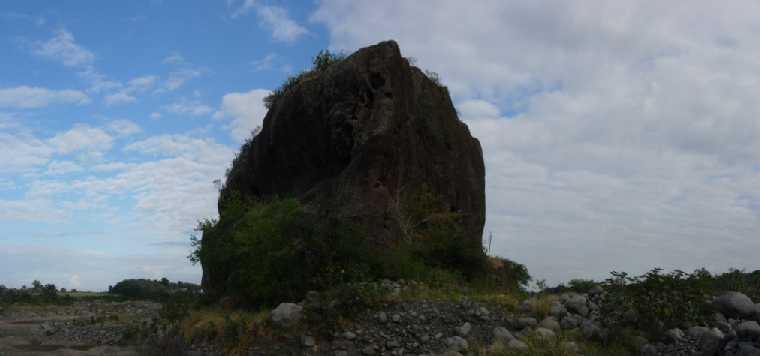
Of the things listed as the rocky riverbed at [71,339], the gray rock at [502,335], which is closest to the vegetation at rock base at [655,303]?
the gray rock at [502,335]

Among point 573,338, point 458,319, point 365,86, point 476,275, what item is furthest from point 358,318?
point 365,86

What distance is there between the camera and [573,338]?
40.9 ft

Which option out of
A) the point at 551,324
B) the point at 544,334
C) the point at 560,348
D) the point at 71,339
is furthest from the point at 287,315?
the point at 71,339

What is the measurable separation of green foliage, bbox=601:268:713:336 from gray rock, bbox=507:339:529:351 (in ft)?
6.83

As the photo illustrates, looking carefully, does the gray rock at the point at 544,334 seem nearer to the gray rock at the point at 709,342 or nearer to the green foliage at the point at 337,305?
the gray rock at the point at 709,342

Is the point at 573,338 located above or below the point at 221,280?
below

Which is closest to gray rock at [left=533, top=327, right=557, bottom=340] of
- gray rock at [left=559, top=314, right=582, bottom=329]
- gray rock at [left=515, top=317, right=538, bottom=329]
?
gray rock at [left=515, top=317, right=538, bottom=329]

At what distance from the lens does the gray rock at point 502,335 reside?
1249 cm

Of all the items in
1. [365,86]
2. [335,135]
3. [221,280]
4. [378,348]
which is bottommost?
[378,348]

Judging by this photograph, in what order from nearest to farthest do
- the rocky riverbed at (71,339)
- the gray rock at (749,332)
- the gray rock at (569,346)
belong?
the gray rock at (749,332) → the gray rock at (569,346) → the rocky riverbed at (71,339)

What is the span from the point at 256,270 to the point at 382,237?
12.4 ft

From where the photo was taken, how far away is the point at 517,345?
11758 millimetres

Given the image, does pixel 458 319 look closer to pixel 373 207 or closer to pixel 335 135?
pixel 373 207

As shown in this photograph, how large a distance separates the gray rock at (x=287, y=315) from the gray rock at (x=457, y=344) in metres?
3.43
